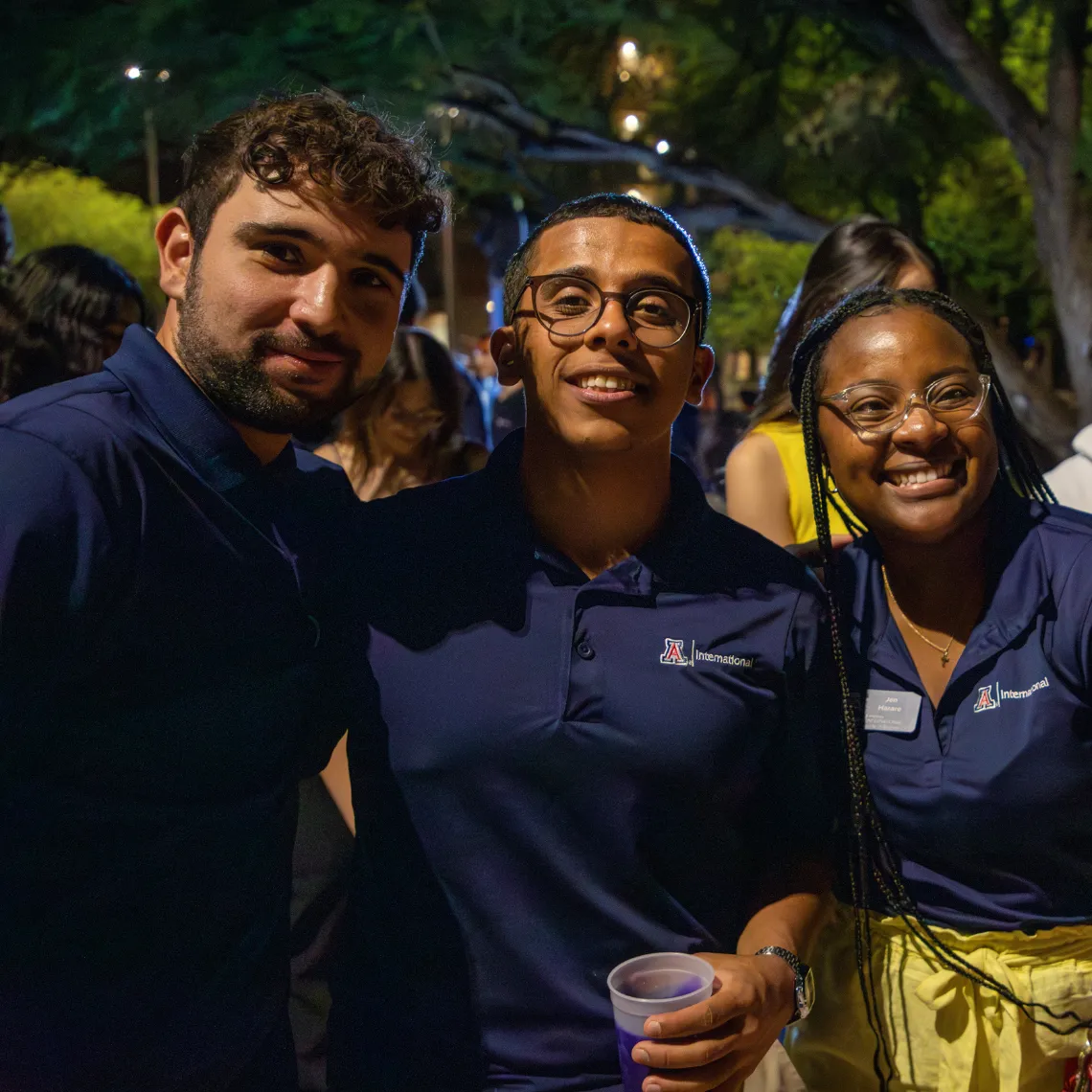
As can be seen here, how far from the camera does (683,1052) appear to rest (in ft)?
5.29

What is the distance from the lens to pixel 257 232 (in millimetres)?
1992

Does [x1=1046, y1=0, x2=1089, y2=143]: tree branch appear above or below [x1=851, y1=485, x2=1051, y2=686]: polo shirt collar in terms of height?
above

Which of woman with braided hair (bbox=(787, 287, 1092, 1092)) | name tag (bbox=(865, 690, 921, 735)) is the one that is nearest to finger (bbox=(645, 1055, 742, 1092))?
woman with braided hair (bbox=(787, 287, 1092, 1092))

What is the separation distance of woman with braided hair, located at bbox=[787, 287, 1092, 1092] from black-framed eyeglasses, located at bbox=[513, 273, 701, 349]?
0.42m

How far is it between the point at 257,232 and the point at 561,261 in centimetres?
56

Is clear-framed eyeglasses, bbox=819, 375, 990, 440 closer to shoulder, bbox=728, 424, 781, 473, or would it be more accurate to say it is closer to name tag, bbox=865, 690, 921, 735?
name tag, bbox=865, 690, 921, 735

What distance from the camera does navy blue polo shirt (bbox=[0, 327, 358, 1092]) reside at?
164 cm

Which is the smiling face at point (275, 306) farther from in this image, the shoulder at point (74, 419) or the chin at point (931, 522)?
the chin at point (931, 522)

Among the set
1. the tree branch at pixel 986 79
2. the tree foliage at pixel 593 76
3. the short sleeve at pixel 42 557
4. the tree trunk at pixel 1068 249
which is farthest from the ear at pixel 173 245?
the tree trunk at pixel 1068 249

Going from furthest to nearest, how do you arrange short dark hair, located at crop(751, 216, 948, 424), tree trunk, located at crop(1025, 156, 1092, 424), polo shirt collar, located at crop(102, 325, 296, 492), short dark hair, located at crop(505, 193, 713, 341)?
tree trunk, located at crop(1025, 156, 1092, 424) → short dark hair, located at crop(751, 216, 948, 424) → short dark hair, located at crop(505, 193, 713, 341) → polo shirt collar, located at crop(102, 325, 296, 492)

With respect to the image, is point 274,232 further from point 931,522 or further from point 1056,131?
point 1056,131

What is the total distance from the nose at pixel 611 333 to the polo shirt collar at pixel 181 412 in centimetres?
65

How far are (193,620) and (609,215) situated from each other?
3.53 feet

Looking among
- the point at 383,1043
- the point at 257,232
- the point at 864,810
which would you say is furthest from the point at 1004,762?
the point at 257,232
